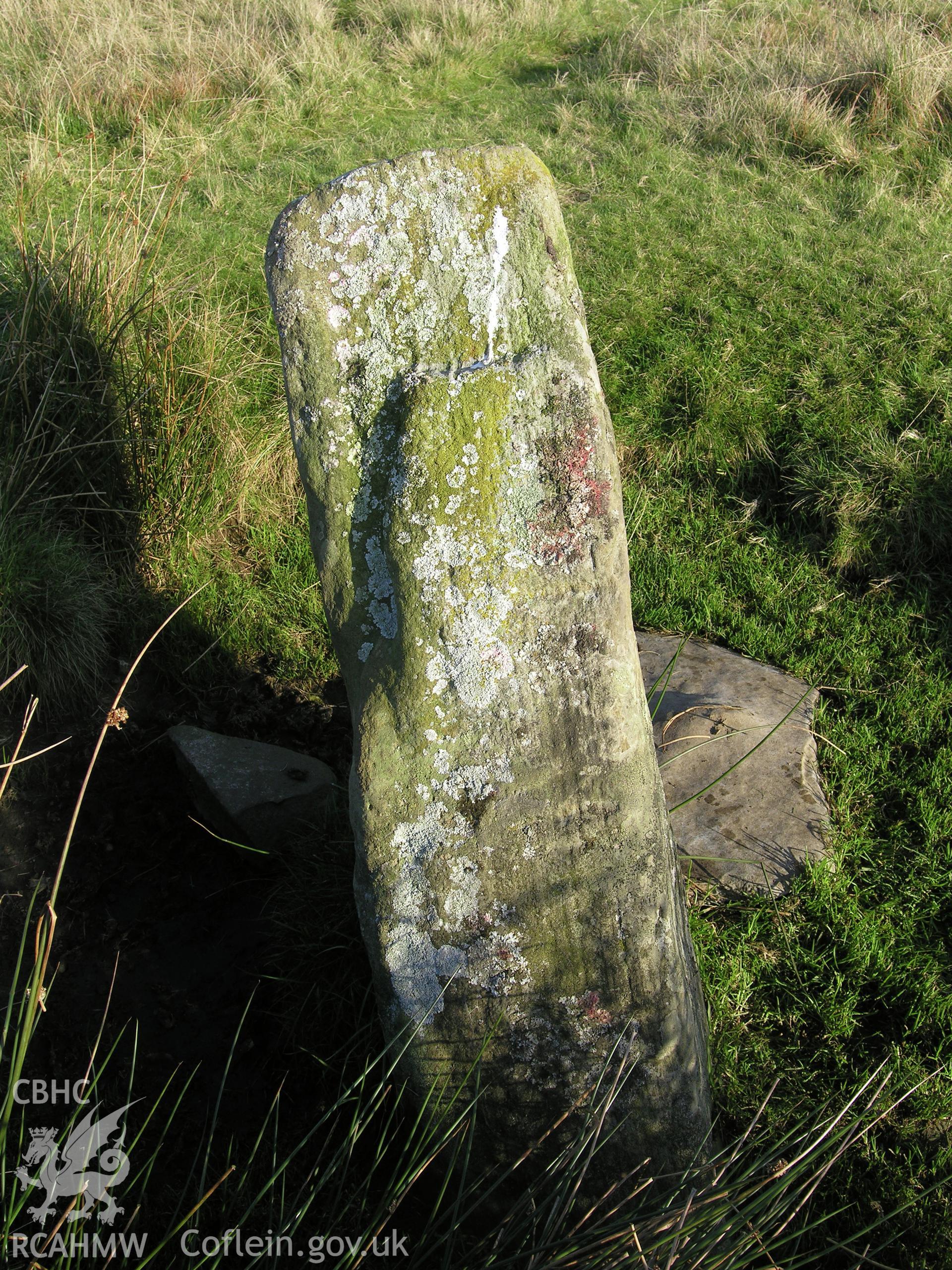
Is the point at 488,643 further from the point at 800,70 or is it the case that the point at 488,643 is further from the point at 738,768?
the point at 800,70

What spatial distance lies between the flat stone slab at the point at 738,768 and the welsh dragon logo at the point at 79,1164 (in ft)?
5.63

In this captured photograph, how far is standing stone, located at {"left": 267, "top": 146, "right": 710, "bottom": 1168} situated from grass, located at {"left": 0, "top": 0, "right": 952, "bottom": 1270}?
0.53 m

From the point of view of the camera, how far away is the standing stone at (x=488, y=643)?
215 centimetres

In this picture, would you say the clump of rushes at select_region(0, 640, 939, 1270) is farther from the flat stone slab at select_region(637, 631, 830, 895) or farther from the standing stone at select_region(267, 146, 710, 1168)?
the flat stone slab at select_region(637, 631, 830, 895)

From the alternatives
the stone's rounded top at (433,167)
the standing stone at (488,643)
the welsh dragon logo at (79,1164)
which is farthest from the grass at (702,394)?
the stone's rounded top at (433,167)

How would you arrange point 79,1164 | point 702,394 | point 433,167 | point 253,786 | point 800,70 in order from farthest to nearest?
1. point 800,70
2. point 702,394
3. point 253,786
4. point 433,167
5. point 79,1164

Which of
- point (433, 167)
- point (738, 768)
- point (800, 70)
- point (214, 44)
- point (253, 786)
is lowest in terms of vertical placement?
point (253, 786)

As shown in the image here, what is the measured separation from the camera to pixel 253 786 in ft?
10.6

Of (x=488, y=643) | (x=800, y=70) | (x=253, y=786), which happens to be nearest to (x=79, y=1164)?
(x=253, y=786)

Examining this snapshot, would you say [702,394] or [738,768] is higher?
[702,394]

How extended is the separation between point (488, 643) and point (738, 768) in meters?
1.42

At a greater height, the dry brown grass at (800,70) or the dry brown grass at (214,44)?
the dry brown grass at (800,70)

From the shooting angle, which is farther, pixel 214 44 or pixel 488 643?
pixel 214 44

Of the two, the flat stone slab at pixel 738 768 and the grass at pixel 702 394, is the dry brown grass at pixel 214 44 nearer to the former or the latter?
the grass at pixel 702 394
